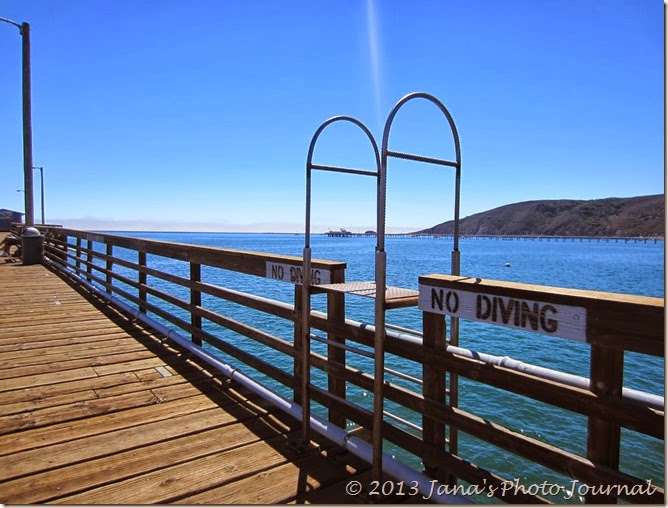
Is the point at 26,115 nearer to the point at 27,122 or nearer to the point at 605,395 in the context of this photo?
the point at 27,122

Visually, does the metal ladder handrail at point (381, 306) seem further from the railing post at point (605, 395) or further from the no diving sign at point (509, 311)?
the railing post at point (605, 395)

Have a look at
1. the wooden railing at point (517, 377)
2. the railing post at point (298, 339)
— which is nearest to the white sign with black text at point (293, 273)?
the wooden railing at point (517, 377)

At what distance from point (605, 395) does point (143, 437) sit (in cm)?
277

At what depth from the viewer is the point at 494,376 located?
193 centimetres

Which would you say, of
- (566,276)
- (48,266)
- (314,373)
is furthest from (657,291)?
(48,266)

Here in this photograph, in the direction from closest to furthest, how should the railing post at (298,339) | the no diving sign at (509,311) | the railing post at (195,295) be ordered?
1. the no diving sign at (509,311)
2. the railing post at (298,339)
3. the railing post at (195,295)

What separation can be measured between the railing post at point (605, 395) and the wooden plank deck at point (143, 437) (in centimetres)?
123

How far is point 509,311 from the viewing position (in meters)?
1.79

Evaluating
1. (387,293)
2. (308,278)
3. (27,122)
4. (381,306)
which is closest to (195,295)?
(308,278)

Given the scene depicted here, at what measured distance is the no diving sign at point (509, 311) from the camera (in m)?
1.63

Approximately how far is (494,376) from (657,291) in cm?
3542

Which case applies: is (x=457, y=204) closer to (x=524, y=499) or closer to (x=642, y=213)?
(x=524, y=499)

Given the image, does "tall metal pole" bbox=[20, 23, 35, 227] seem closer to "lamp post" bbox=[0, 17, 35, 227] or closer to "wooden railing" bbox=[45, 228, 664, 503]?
"lamp post" bbox=[0, 17, 35, 227]

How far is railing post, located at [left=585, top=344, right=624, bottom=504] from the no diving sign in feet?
0.32
